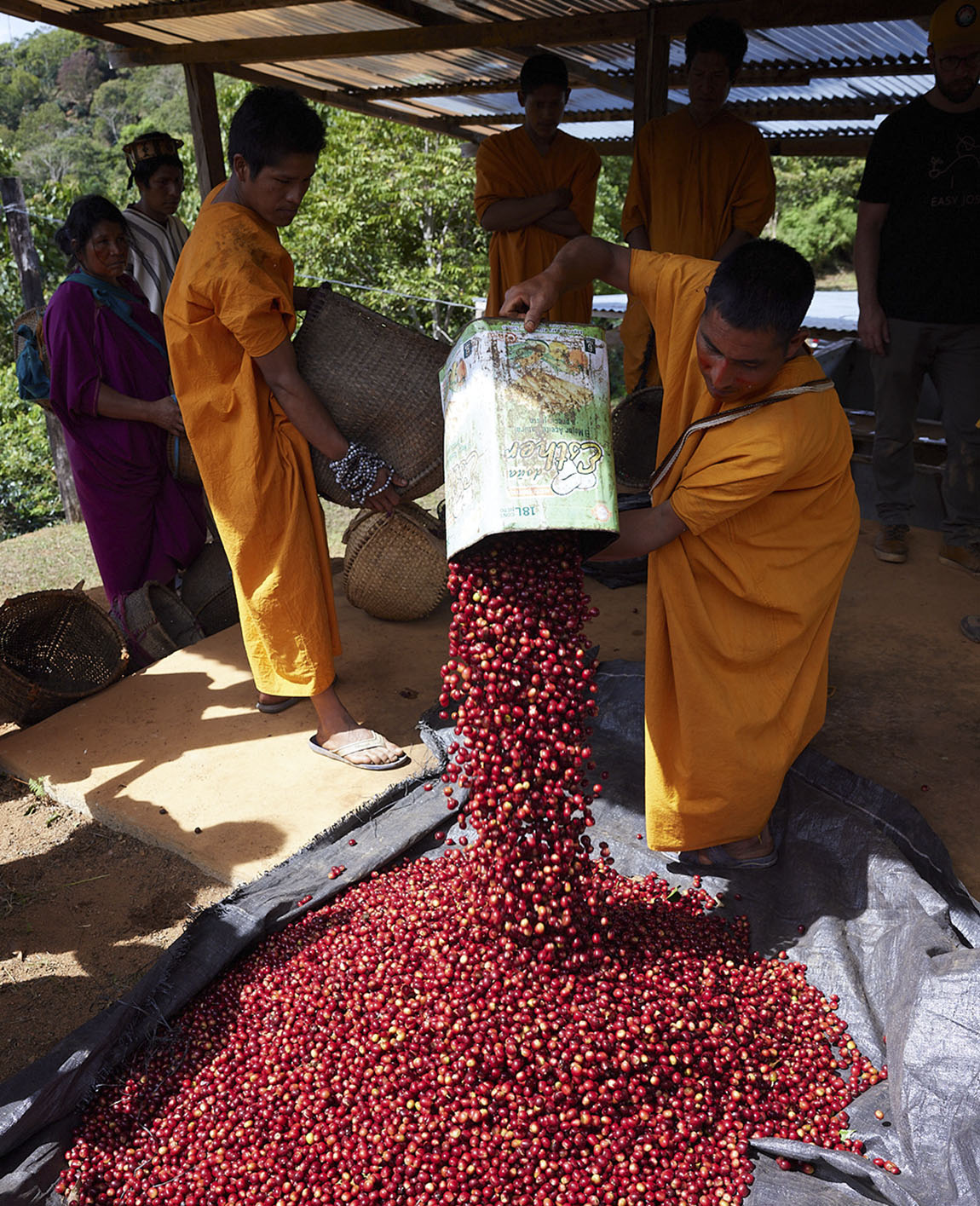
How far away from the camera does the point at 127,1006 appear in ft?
7.18

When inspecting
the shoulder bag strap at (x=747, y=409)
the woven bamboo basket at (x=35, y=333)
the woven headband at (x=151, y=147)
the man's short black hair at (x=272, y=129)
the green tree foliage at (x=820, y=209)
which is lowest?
the green tree foliage at (x=820, y=209)

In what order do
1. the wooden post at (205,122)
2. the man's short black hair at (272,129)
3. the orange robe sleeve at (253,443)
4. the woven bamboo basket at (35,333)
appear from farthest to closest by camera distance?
1. the wooden post at (205,122)
2. the woven bamboo basket at (35,333)
3. the orange robe sleeve at (253,443)
4. the man's short black hair at (272,129)

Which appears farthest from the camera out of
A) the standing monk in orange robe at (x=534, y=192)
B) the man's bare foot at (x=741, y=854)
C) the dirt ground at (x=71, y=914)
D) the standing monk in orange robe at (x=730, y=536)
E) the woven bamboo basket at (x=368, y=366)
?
the standing monk in orange robe at (x=534, y=192)

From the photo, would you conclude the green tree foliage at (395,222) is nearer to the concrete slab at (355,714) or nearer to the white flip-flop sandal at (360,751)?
the concrete slab at (355,714)

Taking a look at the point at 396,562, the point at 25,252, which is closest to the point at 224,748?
the point at 396,562

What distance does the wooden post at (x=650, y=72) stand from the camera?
478 centimetres

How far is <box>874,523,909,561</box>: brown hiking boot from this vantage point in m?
4.71

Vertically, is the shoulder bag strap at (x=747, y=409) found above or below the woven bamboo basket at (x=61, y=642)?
above

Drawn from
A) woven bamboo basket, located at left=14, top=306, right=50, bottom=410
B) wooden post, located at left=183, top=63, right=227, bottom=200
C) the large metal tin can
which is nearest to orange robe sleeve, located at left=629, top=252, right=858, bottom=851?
the large metal tin can

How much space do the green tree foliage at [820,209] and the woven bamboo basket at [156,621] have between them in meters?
18.2

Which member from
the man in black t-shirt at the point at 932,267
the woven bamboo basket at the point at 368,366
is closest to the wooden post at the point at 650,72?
the man in black t-shirt at the point at 932,267

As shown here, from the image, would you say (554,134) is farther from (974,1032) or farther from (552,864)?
(974,1032)

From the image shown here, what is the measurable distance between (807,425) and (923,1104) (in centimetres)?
149

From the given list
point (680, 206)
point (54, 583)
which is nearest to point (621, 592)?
point (680, 206)
